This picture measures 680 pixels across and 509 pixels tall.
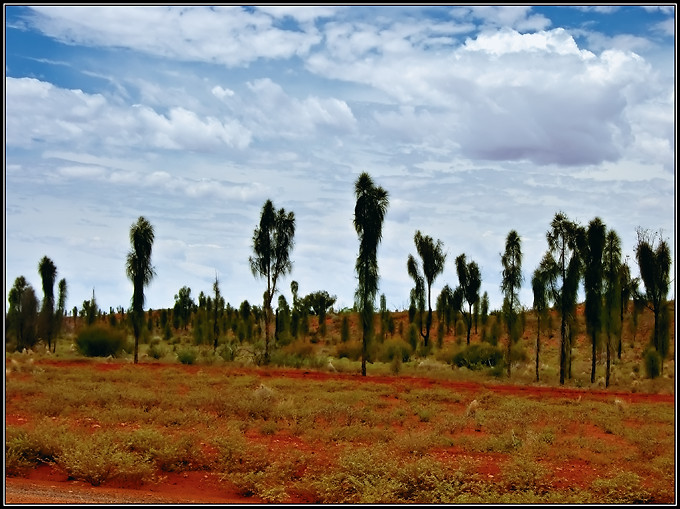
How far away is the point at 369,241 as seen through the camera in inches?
1315

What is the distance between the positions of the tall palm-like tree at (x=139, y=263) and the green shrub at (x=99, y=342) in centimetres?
620

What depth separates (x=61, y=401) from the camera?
19.5 metres

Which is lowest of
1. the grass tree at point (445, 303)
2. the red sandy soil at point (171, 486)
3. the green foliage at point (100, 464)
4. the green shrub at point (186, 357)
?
the red sandy soil at point (171, 486)

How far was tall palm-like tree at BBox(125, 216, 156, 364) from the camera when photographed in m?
37.2

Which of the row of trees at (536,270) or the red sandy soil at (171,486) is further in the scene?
the row of trees at (536,270)

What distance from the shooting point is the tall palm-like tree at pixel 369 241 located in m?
33.3

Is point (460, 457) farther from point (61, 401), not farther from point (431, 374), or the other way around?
Answer: point (431, 374)

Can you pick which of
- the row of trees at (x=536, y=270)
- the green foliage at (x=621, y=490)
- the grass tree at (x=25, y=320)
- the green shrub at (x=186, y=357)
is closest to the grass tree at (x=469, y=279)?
the row of trees at (x=536, y=270)

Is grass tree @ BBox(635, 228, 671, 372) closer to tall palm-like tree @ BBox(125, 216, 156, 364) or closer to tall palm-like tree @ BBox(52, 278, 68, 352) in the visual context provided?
tall palm-like tree @ BBox(125, 216, 156, 364)

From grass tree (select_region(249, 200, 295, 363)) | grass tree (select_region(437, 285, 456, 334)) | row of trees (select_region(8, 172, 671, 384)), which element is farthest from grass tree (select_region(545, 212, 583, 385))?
grass tree (select_region(437, 285, 456, 334))

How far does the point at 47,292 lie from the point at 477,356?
3144 centimetres

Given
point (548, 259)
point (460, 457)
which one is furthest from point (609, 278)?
point (460, 457)

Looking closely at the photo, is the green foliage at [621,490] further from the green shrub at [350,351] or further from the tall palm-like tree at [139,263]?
the green shrub at [350,351]

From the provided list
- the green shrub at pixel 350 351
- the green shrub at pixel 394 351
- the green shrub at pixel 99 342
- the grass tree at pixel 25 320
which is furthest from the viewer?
the grass tree at pixel 25 320
